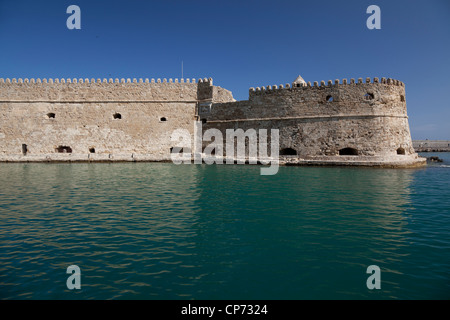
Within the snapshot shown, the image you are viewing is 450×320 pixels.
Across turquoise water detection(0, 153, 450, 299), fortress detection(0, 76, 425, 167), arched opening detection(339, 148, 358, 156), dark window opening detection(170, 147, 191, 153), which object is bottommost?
turquoise water detection(0, 153, 450, 299)

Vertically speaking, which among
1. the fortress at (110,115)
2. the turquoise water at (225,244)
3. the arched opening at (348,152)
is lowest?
the turquoise water at (225,244)

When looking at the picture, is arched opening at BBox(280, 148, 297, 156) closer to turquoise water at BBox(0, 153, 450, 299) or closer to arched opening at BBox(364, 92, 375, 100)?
arched opening at BBox(364, 92, 375, 100)

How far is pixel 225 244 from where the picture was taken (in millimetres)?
5207

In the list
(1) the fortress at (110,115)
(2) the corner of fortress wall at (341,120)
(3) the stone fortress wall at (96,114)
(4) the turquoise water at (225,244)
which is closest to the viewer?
(4) the turquoise water at (225,244)

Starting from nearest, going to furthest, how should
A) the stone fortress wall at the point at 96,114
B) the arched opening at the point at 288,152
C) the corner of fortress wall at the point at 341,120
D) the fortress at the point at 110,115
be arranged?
the corner of fortress wall at the point at 341,120
the arched opening at the point at 288,152
the fortress at the point at 110,115
the stone fortress wall at the point at 96,114

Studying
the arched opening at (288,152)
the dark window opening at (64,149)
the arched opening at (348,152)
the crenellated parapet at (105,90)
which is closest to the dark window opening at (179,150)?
the crenellated parapet at (105,90)

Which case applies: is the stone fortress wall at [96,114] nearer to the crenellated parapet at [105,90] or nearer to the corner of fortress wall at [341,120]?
the crenellated parapet at [105,90]

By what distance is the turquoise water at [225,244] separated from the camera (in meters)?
3.73

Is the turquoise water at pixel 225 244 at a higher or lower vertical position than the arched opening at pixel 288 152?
lower

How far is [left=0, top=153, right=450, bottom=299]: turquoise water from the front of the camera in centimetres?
373

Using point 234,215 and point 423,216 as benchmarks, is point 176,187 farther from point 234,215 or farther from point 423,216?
point 423,216

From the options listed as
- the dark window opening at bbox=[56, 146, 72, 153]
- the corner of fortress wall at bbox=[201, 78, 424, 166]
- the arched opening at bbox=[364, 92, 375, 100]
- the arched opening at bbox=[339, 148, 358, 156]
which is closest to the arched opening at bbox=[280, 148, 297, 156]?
the corner of fortress wall at bbox=[201, 78, 424, 166]

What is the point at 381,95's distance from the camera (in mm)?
18938

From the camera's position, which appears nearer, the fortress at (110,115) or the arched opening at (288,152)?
the arched opening at (288,152)
